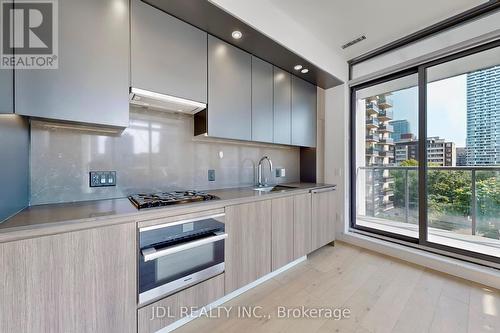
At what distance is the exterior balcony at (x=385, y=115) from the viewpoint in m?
2.93

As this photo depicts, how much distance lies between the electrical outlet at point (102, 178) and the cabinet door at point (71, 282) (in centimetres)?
64

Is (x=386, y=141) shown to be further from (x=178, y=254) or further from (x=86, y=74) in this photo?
(x=86, y=74)

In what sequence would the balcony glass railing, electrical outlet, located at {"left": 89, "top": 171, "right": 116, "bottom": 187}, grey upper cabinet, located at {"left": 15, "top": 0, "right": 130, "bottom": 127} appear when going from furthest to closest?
1. the balcony glass railing
2. electrical outlet, located at {"left": 89, "top": 171, "right": 116, "bottom": 187}
3. grey upper cabinet, located at {"left": 15, "top": 0, "right": 130, "bottom": 127}

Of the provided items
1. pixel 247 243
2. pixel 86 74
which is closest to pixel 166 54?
pixel 86 74

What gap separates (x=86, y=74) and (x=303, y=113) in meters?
2.38

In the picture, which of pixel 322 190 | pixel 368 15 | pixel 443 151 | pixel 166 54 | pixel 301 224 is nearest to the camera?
pixel 166 54

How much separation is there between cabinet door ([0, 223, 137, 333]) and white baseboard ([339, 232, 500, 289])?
2.79 meters

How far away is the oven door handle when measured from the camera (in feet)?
3.85

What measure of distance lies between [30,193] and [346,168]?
11.0 ft

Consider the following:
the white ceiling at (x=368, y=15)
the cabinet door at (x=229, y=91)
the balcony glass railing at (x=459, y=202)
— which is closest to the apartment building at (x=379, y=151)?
the balcony glass railing at (x=459, y=202)

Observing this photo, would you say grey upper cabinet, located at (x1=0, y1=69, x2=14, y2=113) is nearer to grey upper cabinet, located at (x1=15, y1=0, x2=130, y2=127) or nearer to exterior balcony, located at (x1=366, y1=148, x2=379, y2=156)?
grey upper cabinet, located at (x1=15, y1=0, x2=130, y2=127)

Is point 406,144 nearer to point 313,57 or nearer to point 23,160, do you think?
point 313,57

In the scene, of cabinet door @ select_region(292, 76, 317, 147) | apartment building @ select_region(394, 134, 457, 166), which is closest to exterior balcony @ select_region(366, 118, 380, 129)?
apartment building @ select_region(394, 134, 457, 166)

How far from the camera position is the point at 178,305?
52.5 inches
